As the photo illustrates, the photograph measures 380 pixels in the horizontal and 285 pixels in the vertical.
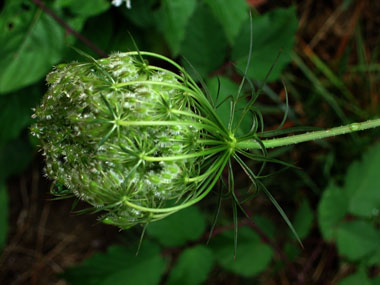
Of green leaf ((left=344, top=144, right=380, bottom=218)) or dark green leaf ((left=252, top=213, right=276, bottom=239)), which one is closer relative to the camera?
green leaf ((left=344, top=144, right=380, bottom=218))

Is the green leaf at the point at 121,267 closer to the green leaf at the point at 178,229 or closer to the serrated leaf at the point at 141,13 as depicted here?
the green leaf at the point at 178,229

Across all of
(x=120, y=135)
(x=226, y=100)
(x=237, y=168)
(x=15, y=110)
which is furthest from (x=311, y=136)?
(x=15, y=110)

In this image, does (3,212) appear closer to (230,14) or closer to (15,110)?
(15,110)

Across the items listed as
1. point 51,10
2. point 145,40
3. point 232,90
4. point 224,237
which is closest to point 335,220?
point 224,237

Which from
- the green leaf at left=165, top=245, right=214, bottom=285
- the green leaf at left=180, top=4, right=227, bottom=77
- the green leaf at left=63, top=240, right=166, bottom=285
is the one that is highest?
the green leaf at left=180, top=4, right=227, bottom=77

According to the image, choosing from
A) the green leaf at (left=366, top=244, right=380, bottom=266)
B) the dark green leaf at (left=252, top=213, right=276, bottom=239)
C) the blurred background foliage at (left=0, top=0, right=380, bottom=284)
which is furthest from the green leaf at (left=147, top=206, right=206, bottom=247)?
the green leaf at (left=366, top=244, right=380, bottom=266)

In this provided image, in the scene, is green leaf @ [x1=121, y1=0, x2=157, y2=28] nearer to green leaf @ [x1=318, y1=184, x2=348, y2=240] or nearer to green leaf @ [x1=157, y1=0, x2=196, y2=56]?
green leaf @ [x1=157, y1=0, x2=196, y2=56]
